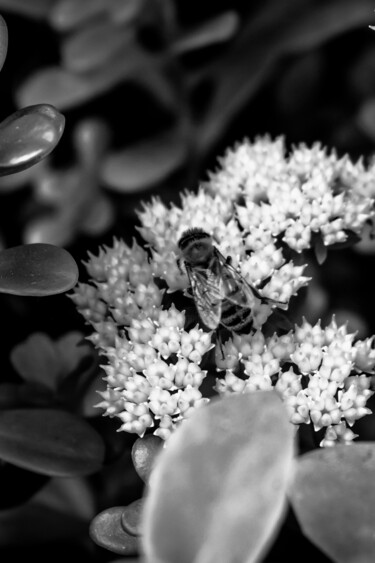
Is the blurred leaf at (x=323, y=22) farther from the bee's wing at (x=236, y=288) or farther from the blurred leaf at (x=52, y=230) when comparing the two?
the bee's wing at (x=236, y=288)

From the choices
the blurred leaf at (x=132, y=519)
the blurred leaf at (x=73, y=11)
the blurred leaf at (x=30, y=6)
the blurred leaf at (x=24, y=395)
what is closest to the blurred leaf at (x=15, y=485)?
the blurred leaf at (x=24, y=395)

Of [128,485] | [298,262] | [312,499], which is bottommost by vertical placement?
[128,485]

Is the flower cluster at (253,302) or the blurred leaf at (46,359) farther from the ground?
the flower cluster at (253,302)

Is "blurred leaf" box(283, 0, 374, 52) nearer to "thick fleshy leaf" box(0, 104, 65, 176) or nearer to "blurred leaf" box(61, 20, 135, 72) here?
"blurred leaf" box(61, 20, 135, 72)

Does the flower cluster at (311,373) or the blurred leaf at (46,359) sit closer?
the flower cluster at (311,373)

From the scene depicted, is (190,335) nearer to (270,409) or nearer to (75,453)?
(75,453)

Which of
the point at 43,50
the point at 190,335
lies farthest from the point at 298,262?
the point at 43,50

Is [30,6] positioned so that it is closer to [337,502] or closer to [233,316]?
[233,316]
